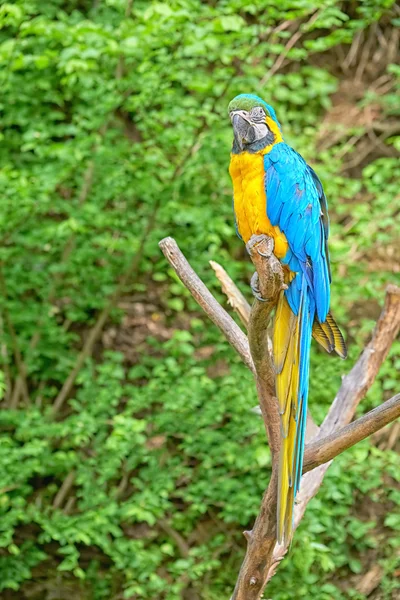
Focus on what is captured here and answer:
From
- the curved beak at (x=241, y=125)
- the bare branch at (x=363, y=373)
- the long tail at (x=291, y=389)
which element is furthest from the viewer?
the bare branch at (x=363, y=373)

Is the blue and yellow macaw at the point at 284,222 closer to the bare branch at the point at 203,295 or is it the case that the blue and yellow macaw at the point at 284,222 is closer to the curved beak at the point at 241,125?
the curved beak at the point at 241,125

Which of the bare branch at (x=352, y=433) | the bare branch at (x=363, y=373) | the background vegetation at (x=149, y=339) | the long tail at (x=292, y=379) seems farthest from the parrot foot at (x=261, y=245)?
the background vegetation at (x=149, y=339)

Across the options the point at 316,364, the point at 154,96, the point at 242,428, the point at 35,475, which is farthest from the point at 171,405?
the point at 154,96

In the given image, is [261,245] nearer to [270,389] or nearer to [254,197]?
[254,197]

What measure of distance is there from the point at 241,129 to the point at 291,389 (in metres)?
0.74

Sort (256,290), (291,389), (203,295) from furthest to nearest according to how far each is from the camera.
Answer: (203,295) → (291,389) → (256,290)

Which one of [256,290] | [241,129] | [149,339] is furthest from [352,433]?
[149,339]

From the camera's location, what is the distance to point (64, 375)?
14.1ft

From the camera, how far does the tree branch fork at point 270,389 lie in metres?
2.13

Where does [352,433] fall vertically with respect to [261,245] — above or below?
below

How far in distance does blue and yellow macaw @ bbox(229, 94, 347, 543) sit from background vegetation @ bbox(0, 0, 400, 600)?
0.92 meters

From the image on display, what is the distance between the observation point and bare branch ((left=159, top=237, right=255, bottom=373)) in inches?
97.9

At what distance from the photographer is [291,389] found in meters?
2.27

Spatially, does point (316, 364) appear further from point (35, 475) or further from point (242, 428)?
point (35, 475)
